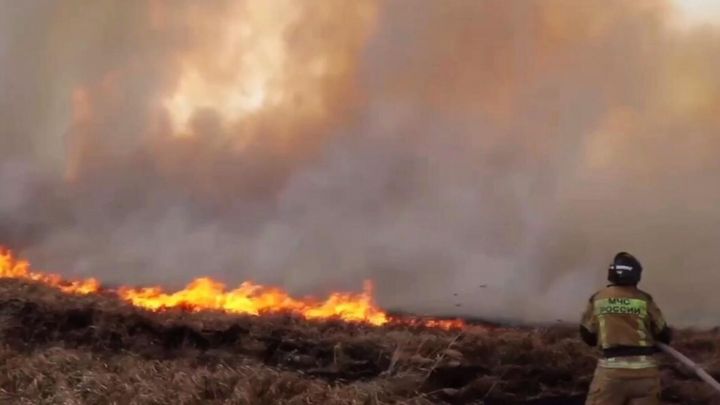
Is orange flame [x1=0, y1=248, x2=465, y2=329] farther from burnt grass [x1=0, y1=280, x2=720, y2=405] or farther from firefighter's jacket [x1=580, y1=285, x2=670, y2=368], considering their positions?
firefighter's jacket [x1=580, y1=285, x2=670, y2=368]

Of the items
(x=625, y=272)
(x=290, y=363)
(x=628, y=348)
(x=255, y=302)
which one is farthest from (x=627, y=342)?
(x=255, y=302)

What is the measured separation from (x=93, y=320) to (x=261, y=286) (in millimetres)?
7078

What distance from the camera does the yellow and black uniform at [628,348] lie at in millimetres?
7578

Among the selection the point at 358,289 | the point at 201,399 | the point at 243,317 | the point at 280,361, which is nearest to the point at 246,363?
the point at 280,361

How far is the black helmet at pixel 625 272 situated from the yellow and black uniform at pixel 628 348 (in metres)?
0.08

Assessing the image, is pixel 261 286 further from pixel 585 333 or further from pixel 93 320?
pixel 585 333

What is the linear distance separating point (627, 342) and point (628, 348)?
69 millimetres

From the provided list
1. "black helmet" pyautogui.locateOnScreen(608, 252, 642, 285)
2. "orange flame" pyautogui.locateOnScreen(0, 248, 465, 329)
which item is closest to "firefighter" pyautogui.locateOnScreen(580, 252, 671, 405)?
"black helmet" pyautogui.locateOnScreen(608, 252, 642, 285)

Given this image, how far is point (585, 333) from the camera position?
803 cm

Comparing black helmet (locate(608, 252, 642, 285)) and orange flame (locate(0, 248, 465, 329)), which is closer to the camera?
black helmet (locate(608, 252, 642, 285))

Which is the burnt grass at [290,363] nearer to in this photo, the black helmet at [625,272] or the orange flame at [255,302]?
the orange flame at [255,302]

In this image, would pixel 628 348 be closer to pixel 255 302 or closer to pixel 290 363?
pixel 290 363

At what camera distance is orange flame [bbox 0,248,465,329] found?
15312 mm

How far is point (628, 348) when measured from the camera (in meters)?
7.61
